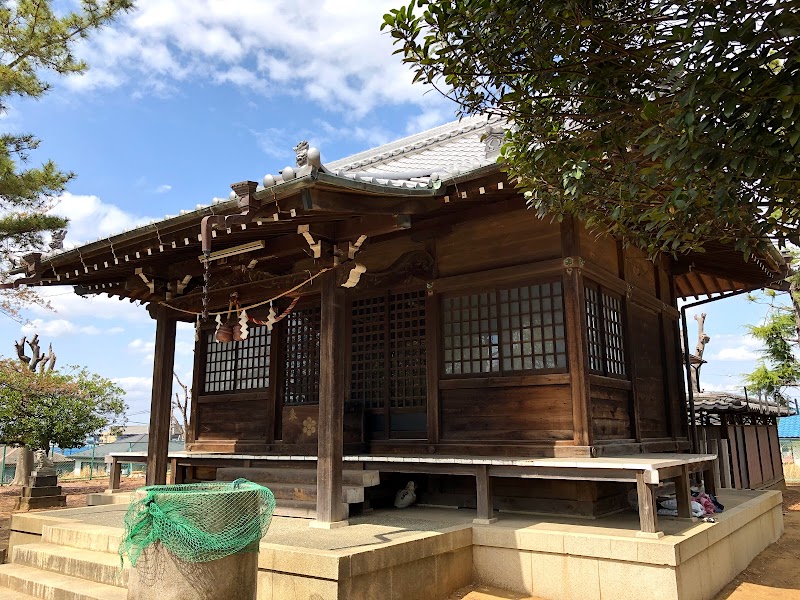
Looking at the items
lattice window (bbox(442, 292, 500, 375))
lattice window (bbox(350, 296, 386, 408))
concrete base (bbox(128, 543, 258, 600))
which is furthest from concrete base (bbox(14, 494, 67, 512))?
concrete base (bbox(128, 543, 258, 600))

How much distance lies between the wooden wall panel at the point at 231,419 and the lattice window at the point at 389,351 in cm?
188

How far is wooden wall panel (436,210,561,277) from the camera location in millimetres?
7844

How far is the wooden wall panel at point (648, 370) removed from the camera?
9.31 m

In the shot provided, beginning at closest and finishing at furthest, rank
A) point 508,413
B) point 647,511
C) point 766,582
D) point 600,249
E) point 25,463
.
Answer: point 647,511 → point 766,582 → point 508,413 → point 600,249 → point 25,463

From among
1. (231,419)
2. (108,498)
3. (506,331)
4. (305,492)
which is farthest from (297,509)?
(108,498)

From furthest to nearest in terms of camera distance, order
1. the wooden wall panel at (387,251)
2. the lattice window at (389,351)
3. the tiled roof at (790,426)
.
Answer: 1. the tiled roof at (790,426)
2. the wooden wall panel at (387,251)
3. the lattice window at (389,351)

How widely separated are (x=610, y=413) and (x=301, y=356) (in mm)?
4834

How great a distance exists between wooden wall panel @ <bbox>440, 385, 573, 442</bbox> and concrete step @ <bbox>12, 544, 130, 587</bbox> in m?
4.21

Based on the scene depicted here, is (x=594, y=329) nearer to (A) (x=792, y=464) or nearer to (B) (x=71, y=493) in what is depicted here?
(B) (x=71, y=493)

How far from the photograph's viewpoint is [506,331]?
8078mm

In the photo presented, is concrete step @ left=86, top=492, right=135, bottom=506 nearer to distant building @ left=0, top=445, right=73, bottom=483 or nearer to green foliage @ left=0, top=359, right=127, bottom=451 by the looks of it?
green foliage @ left=0, top=359, right=127, bottom=451

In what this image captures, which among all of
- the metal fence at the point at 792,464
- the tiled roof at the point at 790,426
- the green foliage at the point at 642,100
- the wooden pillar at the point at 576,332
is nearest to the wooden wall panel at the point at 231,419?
the wooden pillar at the point at 576,332

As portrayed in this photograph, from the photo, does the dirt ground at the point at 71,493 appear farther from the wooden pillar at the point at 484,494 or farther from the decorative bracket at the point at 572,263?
the decorative bracket at the point at 572,263

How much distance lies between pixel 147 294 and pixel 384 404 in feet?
13.2
